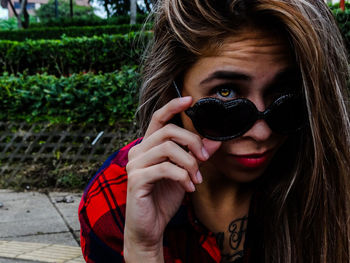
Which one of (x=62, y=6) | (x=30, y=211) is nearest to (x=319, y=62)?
(x=30, y=211)

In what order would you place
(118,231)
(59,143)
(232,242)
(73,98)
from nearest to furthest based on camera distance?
→ (118,231)
(232,242)
(59,143)
(73,98)

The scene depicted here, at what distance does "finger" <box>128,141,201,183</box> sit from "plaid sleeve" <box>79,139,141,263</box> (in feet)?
1.10

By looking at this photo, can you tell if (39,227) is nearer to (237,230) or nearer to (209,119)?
(237,230)

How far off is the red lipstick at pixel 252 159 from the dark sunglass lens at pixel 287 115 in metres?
0.11

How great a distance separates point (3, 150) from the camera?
219 inches

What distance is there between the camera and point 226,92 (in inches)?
58.9

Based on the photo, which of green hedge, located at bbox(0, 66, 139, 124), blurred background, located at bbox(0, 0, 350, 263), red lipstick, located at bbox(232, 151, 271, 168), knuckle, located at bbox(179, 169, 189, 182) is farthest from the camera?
green hedge, located at bbox(0, 66, 139, 124)

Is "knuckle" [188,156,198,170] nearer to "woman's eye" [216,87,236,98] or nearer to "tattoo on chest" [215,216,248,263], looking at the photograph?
"woman's eye" [216,87,236,98]

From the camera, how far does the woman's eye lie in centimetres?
149

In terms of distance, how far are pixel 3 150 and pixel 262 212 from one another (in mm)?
4436

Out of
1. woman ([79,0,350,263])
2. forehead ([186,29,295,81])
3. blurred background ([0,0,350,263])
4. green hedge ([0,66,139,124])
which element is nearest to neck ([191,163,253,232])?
woman ([79,0,350,263])

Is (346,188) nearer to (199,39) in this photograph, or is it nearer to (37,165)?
(199,39)

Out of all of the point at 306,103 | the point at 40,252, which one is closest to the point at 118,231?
the point at 306,103

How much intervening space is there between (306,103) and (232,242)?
68cm
